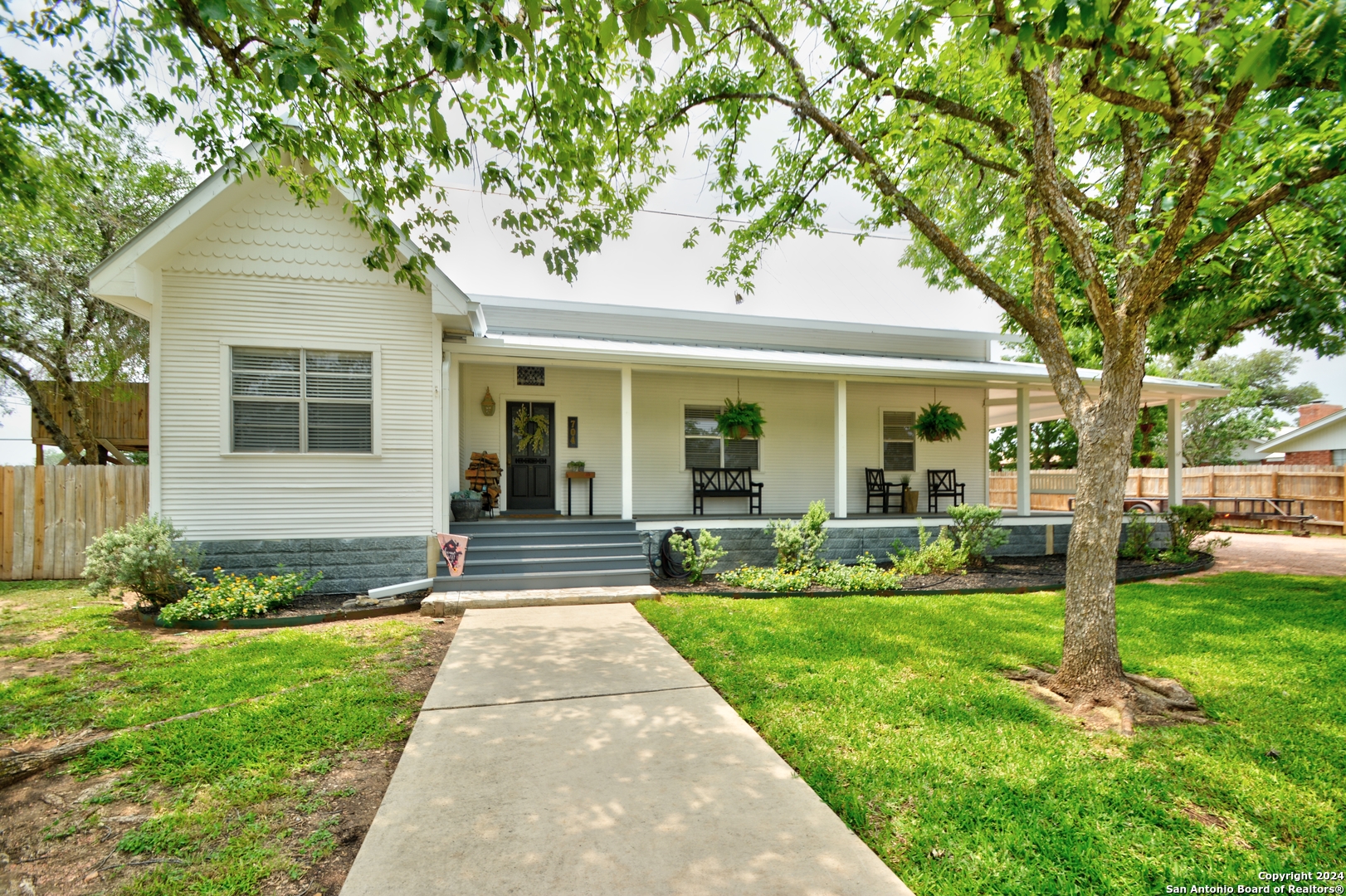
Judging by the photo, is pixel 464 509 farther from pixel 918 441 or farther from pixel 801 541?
pixel 918 441

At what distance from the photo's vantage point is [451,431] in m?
8.10

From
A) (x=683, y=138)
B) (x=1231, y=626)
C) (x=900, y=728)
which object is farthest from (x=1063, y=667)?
(x=683, y=138)

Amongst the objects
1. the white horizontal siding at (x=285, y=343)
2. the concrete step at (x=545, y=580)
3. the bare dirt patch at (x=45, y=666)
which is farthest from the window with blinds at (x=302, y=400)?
the bare dirt patch at (x=45, y=666)

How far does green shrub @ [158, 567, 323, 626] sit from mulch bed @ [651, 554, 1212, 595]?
14.1 feet

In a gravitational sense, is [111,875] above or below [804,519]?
below

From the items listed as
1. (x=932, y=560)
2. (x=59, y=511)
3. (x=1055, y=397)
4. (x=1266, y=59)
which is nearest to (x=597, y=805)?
(x=1266, y=59)

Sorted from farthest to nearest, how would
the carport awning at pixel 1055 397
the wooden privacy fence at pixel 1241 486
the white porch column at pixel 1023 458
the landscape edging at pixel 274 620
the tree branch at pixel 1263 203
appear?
1. the wooden privacy fence at pixel 1241 486
2. the white porch column at pixel 1023 458
3. the carport awning at pixel 1055 397
4. the landscape edging at pixel 274 620
5. the tree branch at pixel 1263 203

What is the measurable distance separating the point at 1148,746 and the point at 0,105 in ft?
30.6

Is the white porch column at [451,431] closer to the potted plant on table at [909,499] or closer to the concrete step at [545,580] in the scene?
the concrete step at [545,580]

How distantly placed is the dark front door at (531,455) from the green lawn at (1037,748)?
15.9 ft

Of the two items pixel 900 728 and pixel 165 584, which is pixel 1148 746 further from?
pixel 165 584

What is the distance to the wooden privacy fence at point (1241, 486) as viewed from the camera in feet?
44.3

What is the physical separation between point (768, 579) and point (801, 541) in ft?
3.40

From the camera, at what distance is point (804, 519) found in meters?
8.30
